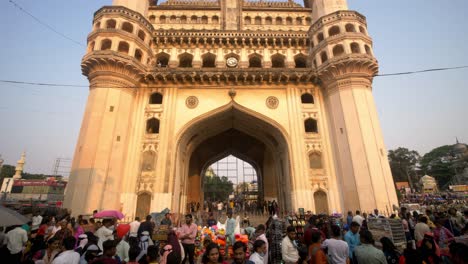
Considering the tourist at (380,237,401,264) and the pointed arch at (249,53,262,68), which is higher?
the pointed arch at (249,53,262,68)

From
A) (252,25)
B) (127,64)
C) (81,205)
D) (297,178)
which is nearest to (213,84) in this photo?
(127,64)

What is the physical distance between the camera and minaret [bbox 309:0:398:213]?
14922mm

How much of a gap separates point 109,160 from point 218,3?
18317 mm

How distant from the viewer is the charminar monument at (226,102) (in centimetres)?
1544

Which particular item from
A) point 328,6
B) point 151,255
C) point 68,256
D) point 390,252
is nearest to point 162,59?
point 328,6

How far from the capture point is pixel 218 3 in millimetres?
23844

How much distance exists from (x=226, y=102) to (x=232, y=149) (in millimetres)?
9696

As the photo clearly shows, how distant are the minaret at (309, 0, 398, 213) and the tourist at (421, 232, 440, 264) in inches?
432

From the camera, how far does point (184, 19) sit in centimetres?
2306

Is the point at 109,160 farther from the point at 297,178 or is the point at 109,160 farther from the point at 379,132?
the point at 379,132

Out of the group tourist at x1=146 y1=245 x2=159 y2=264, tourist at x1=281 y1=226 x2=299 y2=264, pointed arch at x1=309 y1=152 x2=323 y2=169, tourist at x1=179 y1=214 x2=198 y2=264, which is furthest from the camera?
pointed arch at x1=309 y1=152 x2=323 y2=169

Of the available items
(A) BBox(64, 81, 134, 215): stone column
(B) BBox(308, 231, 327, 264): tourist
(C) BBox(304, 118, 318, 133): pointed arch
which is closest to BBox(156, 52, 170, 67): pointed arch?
(A) BBox(64, 81, 134, 215): stone column

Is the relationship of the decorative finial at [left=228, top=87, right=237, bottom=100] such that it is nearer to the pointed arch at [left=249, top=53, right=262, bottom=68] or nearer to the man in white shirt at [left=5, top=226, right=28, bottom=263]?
the pointed arch at [left=249, top=53, right=262, bottom=68]

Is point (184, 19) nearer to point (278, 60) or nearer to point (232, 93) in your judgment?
point (278, 60)
